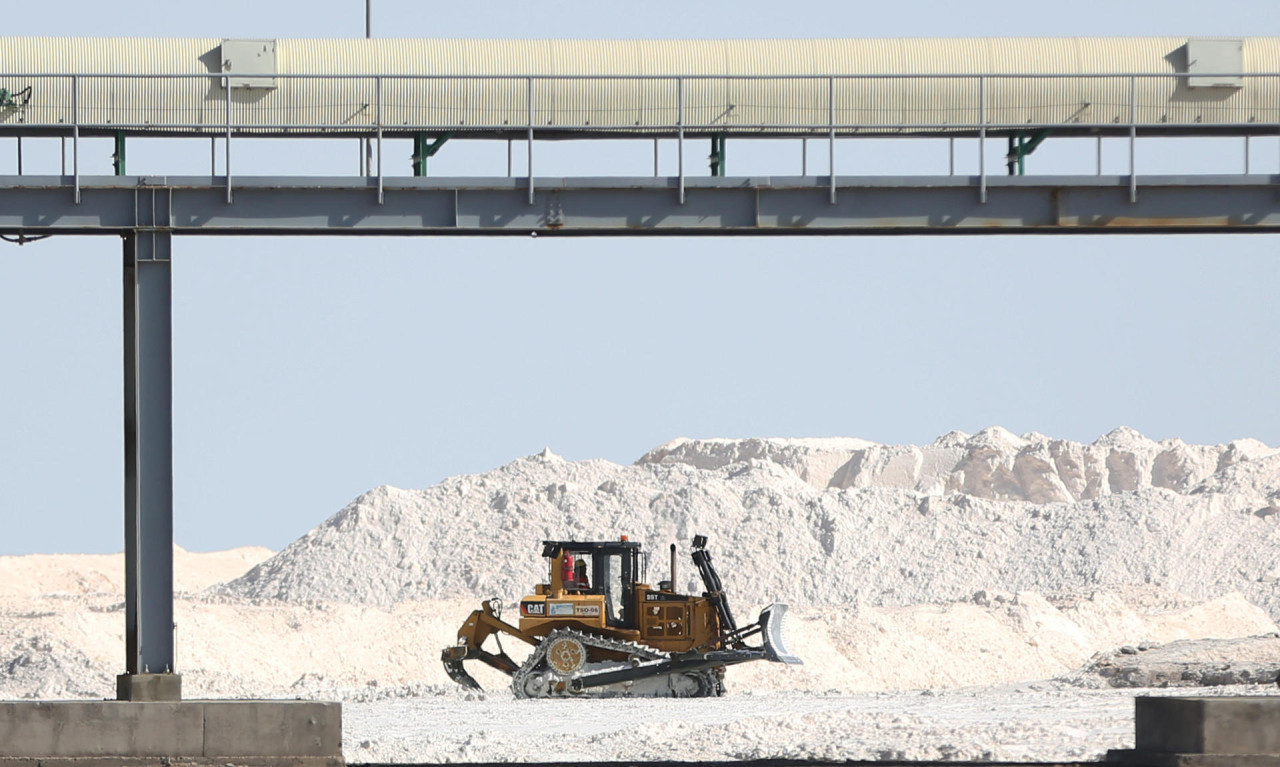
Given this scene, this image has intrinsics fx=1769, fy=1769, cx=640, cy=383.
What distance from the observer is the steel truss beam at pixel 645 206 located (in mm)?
15461

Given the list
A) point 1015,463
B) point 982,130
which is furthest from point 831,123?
point 1015,463

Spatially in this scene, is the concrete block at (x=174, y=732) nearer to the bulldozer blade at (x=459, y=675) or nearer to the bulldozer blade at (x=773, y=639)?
the bulldozer blade at (x=773, y=639)

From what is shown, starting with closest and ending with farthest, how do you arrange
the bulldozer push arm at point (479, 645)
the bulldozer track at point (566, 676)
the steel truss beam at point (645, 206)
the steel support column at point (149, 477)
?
the steel support column at point (149, 477), the steel truss beam at point (645, 206), the bulldozer track at point (566, 676), the bulldozer push arm at point (479, 645)

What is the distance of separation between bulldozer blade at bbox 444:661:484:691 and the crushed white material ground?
0.31 m

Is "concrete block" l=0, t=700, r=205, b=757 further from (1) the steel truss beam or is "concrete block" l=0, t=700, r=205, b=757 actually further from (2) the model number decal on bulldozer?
(2) the model number decal on bulldozer

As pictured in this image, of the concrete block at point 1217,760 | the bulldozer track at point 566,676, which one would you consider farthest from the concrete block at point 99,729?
the bulldozer track at point 566,676

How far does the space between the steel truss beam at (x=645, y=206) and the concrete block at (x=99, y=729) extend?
4.13 meters

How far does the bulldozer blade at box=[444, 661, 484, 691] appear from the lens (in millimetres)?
26828

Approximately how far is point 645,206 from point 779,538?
30377 mm

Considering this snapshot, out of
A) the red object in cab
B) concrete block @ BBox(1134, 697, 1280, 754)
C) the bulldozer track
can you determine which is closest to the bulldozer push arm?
the bulldozer track

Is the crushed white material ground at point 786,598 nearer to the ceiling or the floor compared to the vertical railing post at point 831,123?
nearer to the floor

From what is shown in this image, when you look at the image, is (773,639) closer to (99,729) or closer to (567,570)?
(567,570)

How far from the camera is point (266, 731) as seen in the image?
46.4 ft

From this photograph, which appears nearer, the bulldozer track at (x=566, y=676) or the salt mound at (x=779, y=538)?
the bulldozer track at (x=566, y=676)
